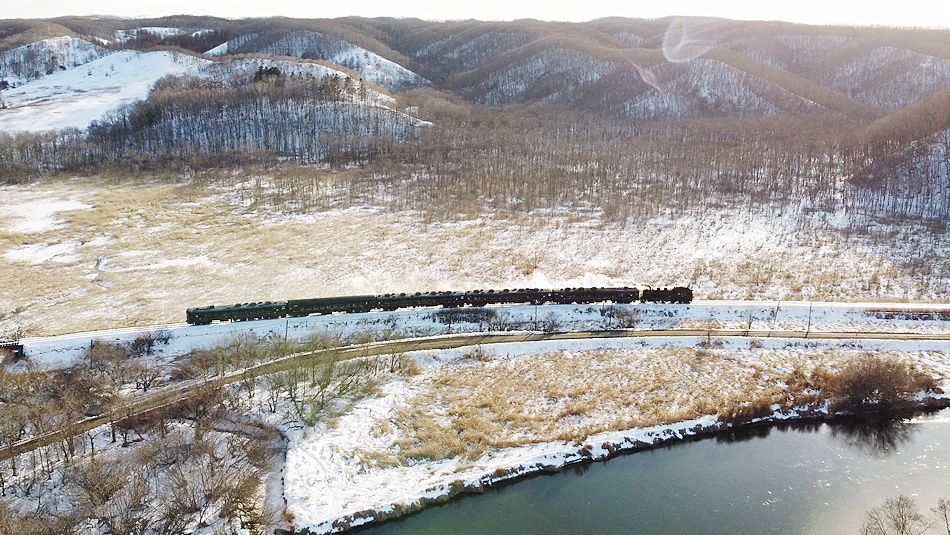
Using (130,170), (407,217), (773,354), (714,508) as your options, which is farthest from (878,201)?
(130,170)

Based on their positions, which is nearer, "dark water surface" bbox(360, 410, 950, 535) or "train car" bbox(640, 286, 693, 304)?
"dark water surface" bbox(360, 410, 950, 535)

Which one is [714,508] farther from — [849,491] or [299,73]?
[299,73]

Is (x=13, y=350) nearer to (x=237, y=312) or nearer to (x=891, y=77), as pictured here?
(x=237, y=312)

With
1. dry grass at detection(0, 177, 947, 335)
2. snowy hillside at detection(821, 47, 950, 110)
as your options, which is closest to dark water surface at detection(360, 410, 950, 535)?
dry grass at detection(0, 177, 947, 335)

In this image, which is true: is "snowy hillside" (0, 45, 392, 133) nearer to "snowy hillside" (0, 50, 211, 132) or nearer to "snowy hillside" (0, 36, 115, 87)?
"snowy hillside" (0, 50, 211, 132)

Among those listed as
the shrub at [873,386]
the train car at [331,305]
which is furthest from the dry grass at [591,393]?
the train car at [331,305]

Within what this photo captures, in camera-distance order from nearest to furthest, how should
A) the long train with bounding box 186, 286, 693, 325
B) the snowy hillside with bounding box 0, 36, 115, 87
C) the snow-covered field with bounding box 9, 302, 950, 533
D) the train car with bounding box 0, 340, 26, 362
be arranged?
the snow-covered field with bounding box 9, 302, 950, 533, the train car with bounding box 0, 340, 26, 362, the long train with bounding box 186, 286, 693, 325, the snowy hillside with bounding box 0, 36, 115, 87

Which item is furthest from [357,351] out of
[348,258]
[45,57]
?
[45,57]
